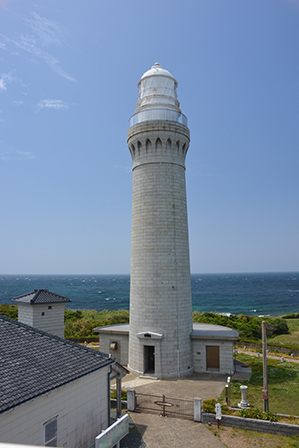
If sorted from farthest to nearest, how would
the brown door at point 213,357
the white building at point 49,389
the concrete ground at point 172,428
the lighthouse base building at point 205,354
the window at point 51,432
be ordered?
the brown door at point 213,357 → the lighthouse base building at point 205,354 → the concrete ground at point 172,428 → the window at point 51,432 → the white building at point 49,389

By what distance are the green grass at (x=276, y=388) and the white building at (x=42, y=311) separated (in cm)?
1126

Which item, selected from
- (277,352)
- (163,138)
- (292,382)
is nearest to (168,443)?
(292,382)

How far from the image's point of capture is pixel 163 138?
2041cm

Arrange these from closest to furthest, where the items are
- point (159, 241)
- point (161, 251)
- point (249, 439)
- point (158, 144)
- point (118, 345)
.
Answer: point (249, 439), point (161, 251), point (159, 241), point (158, 144), point (118, 345)

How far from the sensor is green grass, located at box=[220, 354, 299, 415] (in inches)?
579

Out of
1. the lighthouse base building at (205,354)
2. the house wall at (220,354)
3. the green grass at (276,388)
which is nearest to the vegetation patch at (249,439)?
the green grass at (276,388)

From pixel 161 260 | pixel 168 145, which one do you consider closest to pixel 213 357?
pixel 161 260

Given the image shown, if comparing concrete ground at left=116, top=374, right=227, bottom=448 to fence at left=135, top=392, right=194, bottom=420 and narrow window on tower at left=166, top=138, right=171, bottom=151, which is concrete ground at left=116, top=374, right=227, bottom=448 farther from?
narrow window on tower at left=166, top=138, right=171, bottom=151

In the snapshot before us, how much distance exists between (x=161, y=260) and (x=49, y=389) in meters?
11.7

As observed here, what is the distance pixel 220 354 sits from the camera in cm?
1962

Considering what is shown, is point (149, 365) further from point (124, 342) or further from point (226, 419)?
point (226, 419)

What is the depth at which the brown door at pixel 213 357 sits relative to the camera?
19953 millimetres

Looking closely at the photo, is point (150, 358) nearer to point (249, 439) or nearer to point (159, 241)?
point (159, 241)

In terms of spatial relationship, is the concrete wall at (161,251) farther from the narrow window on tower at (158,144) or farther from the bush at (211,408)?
the bush at (211,408)
